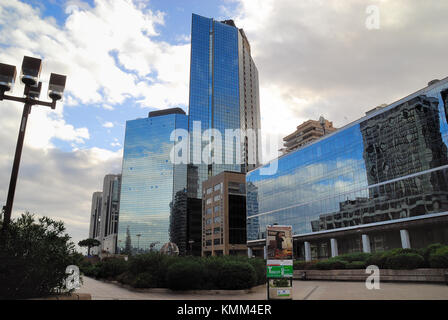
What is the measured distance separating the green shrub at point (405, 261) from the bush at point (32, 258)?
2099 cm

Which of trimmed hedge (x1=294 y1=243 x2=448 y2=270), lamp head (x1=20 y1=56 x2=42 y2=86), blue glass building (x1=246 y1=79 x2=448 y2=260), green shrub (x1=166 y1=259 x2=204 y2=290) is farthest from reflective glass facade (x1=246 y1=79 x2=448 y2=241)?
lamp head (x1=20 y1=56 x2=42 y2=86)

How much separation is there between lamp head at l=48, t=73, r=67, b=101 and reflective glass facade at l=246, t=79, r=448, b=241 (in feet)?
113

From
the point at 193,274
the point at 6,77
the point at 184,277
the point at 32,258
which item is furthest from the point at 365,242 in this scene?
the point at 6,77

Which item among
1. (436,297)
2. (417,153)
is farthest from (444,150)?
(436,297)

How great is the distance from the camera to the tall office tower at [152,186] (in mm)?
175625

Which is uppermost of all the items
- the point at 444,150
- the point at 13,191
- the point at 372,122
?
the point at 372,122

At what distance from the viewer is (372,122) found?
53.8 meters

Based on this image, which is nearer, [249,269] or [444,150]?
[249,269]

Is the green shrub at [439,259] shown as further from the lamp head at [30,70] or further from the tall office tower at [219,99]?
the tall office tower at [219,99]

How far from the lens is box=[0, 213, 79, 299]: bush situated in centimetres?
1281

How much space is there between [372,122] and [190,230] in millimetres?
131784

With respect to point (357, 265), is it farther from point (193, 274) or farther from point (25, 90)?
point (25, 90)

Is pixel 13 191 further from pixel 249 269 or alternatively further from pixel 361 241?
pixel 361 241

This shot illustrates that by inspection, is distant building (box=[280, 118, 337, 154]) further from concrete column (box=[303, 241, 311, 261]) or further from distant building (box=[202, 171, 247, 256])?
concrete column (box=[303, 241, 311, 261])
